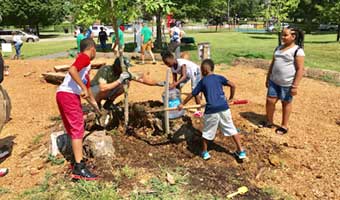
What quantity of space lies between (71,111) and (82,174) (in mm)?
738

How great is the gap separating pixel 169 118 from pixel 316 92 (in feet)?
15.3

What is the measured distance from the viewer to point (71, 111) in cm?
421

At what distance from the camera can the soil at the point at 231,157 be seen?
423 cm

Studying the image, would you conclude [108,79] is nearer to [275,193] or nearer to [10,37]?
[275,193]

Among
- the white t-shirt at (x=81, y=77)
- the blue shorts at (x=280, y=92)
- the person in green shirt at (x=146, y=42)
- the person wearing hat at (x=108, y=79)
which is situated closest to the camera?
the white t-shirt at (x=81, y=77)

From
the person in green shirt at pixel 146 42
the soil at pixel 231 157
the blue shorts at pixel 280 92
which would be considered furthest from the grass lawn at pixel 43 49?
the blue shorts at pixel 280 92

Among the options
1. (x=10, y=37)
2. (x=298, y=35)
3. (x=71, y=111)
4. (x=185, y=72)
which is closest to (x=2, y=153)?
(x=71, y=111)

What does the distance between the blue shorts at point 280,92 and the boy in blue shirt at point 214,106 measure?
133cm

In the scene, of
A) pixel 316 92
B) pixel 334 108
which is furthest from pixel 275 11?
pixel 334 108

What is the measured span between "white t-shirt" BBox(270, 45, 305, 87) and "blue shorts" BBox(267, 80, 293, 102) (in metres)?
0.08

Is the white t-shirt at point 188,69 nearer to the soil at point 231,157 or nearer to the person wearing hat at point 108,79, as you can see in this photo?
the person wearing hat at point 108,79

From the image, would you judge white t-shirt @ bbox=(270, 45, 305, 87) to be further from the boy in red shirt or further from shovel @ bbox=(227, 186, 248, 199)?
the boy in red shirt

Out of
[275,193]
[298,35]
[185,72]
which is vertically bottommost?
[275,193]

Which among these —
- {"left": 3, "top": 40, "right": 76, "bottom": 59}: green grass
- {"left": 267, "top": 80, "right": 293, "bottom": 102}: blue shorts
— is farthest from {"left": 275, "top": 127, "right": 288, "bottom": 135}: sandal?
{"left": 3, "top": 40, "right": 76, "bottom": 59}: green grass
